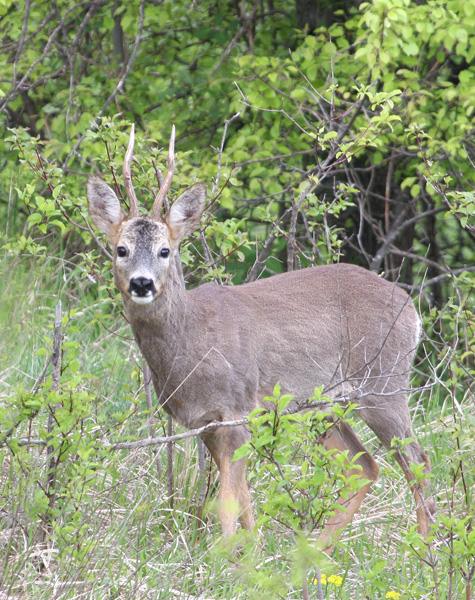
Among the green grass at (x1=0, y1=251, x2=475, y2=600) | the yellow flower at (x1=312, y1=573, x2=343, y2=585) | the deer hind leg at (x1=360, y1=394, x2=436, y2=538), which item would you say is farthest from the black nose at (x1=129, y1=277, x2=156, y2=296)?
the deer hind leg at (x1=360, y1=394, x2=436, y2=538)

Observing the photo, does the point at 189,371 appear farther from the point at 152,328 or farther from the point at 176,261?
the point at 176,261

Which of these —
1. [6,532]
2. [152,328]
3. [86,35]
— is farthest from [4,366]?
[86,35]

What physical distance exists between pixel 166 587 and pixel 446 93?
4.80 m

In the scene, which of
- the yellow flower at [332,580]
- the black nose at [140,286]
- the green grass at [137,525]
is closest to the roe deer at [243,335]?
the black nose at [140,286]

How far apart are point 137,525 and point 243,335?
118cm

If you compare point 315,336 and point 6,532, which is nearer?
point 6,532

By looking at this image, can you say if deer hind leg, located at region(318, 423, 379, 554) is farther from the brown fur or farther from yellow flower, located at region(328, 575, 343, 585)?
yellow flower, located at region(328, 575, 343, 585)

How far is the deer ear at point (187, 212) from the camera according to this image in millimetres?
4895

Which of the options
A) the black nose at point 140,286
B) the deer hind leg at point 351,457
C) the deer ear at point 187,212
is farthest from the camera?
the deer hind leg at point 351,457

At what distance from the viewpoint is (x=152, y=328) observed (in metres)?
4.77

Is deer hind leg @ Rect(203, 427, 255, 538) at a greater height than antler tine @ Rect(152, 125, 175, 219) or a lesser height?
lesser

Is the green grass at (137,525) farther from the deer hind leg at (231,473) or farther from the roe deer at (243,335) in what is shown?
the roe deer at (243,335)

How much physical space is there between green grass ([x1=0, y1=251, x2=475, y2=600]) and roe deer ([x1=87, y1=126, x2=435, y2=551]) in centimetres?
23

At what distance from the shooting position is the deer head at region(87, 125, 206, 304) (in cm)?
457
